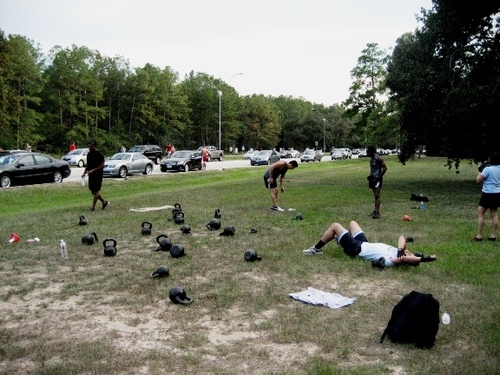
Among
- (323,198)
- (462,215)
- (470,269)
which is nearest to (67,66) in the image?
(323,198)

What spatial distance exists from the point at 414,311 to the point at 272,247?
4.74m

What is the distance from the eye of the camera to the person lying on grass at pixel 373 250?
300 inches

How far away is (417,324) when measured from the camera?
4.74 meters

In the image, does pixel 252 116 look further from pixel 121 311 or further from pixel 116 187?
pixel 121 311

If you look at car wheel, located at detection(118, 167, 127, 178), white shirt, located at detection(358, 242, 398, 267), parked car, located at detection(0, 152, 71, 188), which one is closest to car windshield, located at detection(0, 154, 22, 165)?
parked car, located at detection(0, 152, 71, 188)

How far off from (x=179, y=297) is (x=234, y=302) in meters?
0.72

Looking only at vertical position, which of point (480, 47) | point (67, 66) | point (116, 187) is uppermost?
point (67, 66)

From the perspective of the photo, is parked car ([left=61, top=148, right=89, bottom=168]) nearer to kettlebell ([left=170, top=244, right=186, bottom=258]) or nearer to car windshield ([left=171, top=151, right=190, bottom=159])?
car windshield ([left=171, top=151, right=190, bottom=159])

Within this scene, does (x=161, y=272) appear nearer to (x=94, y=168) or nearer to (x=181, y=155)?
(x=94, y=168)

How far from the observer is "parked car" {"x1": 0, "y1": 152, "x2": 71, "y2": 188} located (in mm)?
22594

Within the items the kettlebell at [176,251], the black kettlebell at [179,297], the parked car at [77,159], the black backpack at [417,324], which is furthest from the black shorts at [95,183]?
the parked car at [77,159]

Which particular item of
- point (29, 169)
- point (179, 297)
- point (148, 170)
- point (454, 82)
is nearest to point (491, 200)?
point (179, 297)

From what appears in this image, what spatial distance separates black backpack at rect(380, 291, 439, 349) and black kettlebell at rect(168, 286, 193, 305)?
2.52m

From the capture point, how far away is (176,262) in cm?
840
